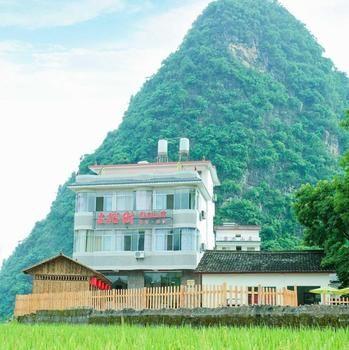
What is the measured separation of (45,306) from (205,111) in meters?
77.9

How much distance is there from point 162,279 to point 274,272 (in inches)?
317

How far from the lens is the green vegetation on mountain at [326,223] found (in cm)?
2886

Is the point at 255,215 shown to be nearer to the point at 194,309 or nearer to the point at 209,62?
the point at 209,62

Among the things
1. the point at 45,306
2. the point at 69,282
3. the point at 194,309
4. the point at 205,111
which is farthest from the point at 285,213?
the point at 194,309

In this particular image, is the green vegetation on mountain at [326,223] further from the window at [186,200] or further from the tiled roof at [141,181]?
the tiled roof at [141,181]

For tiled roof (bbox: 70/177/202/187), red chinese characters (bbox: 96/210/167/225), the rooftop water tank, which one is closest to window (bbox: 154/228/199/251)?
red chinese characters (bbox: 96/210/167/225)

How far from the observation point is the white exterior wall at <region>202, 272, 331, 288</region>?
31.2 meters

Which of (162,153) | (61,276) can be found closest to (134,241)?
(61,276)

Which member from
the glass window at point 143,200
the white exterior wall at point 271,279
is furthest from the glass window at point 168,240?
Result: the white exterior wall at point 271,279

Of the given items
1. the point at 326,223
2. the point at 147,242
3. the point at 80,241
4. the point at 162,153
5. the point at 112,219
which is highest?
the point at 162,153

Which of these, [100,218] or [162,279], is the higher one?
[100,218]

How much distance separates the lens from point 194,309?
14.5 metres

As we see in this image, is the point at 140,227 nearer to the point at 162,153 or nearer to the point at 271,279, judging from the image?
the point at 271,279

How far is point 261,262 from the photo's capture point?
3303cm
